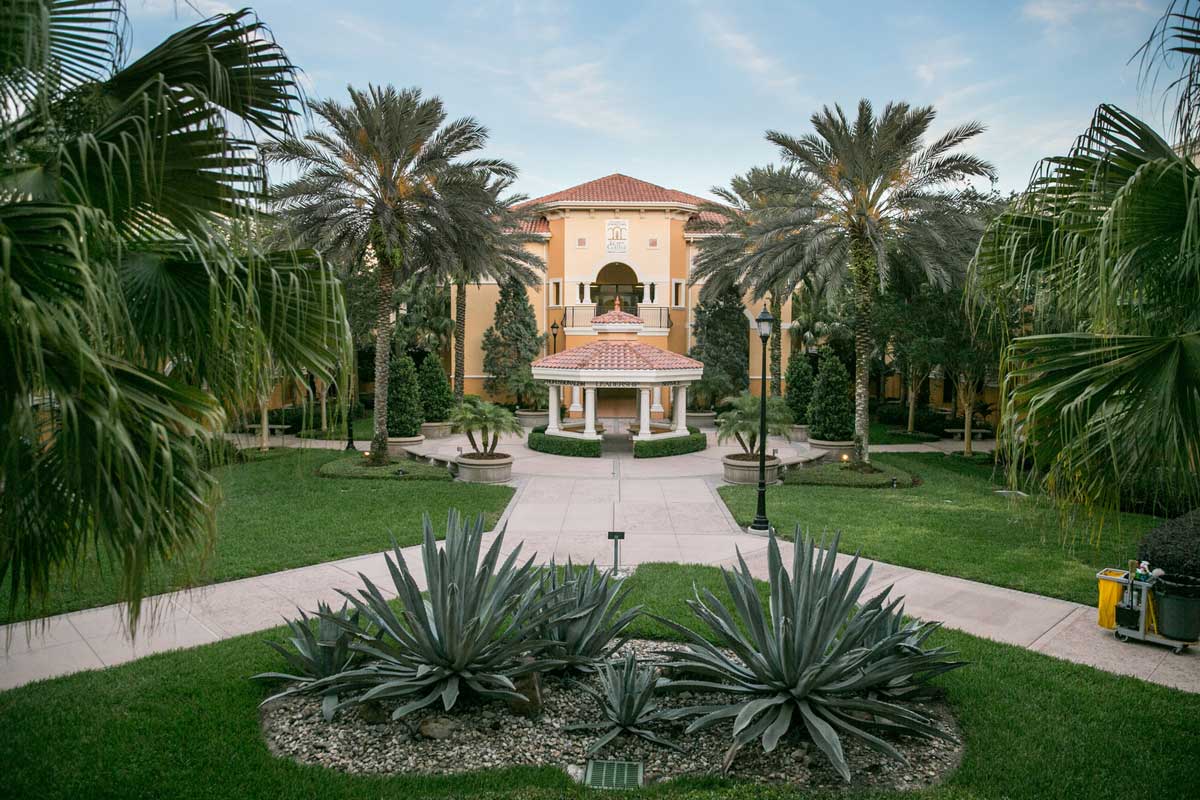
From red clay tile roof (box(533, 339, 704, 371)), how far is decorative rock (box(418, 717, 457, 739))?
1921 cm

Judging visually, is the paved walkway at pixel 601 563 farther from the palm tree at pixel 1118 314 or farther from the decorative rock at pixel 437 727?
the palm tree at pixel 1118 314

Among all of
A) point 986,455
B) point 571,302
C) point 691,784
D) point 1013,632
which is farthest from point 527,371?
point 691,784

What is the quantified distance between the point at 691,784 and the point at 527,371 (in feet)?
96.5

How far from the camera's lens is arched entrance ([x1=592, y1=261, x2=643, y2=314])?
40.1m

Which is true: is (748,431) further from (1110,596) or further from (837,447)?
(1110,596)

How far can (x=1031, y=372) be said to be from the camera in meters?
4.65

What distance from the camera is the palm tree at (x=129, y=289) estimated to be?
2.94 m

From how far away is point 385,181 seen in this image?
18141 mm

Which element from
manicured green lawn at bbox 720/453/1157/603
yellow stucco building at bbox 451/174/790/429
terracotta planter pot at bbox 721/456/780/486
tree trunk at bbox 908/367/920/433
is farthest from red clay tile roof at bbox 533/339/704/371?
yellow stucco building at bbox 451/174/790/429

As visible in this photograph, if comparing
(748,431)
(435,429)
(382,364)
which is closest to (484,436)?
(382,364)

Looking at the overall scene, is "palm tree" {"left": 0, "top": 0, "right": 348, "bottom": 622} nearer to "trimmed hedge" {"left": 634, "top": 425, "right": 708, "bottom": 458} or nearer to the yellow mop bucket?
the yellow mop bucket

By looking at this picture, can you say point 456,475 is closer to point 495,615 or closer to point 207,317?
point 495,615

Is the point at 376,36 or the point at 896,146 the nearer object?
the point at 376,36

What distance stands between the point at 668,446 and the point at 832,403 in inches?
192
